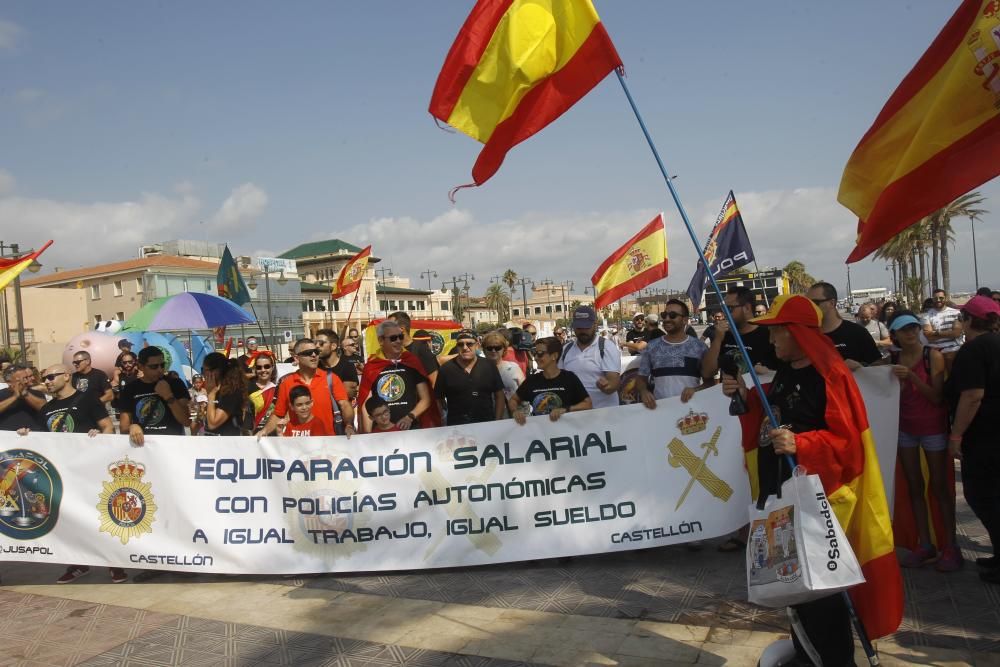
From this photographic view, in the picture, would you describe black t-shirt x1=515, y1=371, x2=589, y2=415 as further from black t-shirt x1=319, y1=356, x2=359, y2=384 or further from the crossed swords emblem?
black t-shirt x1=319, y1=356, x2=359, y2=384

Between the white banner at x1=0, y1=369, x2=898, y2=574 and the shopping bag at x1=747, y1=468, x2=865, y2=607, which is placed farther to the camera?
the white banner at x1=0, y1=369, x2=898, y2=574

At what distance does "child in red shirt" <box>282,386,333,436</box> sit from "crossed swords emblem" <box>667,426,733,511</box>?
106 inches

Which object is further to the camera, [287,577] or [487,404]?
[487,404]

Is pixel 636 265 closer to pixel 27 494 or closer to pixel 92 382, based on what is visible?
pixel 92 382

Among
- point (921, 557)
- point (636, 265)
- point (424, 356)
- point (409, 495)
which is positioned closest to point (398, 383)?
point (424, 356)

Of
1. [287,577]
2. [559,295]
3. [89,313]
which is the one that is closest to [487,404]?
[287,577]

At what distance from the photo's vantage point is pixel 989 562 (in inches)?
184

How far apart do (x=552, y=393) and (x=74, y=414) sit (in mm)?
3978

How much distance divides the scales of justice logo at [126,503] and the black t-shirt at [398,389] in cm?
191

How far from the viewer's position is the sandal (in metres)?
5.52

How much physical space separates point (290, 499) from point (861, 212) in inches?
172

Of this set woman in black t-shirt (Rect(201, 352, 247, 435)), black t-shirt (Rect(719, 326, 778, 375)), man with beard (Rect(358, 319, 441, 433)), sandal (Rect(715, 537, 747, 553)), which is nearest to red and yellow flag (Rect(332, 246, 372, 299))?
woman in black t-shirt (Rect(201, 352, 247, 435))

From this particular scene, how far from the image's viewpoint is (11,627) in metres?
4.94

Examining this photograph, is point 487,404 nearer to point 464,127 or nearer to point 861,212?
point 464,127
